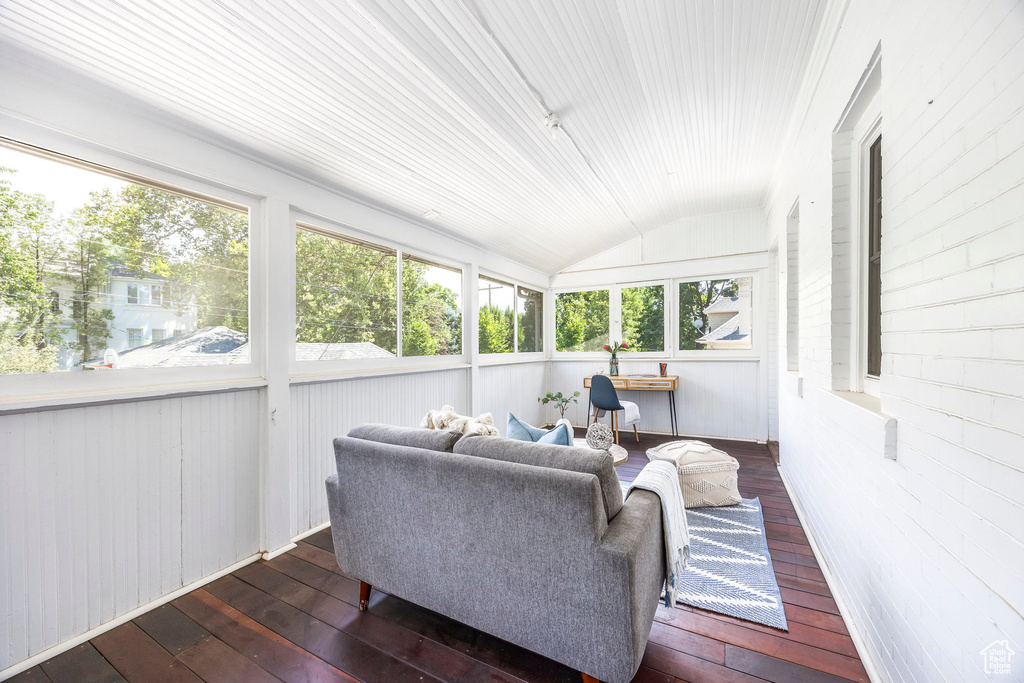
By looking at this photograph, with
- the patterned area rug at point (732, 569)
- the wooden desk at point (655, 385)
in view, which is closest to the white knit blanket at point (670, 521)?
the patterned area rug at point (732, 569)

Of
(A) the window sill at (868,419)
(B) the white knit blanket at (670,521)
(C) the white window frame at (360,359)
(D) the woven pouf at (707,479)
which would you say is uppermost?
(C) the white window frame at (360,359)

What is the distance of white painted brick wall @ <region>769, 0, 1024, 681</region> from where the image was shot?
0.86 metres

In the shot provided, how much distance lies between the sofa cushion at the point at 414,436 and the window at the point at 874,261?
80.0 inches

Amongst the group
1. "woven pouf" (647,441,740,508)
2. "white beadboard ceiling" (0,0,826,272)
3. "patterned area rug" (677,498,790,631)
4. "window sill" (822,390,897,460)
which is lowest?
"patterned area rug" (677,498,790,631)

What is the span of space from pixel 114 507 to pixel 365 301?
1.92 meters

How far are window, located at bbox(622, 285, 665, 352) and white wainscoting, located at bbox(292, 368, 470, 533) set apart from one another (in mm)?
3443

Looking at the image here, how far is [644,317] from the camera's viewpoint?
5.93 metres

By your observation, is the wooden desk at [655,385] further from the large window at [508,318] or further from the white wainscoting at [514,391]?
the large window at [508,318]

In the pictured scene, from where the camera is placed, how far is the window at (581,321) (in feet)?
20.5

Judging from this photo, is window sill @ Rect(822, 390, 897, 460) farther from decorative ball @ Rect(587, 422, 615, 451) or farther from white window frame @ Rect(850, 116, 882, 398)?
decorative ball @ Rect(587, 422, 615, 451)

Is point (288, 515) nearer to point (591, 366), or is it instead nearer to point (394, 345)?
point (394, 345)

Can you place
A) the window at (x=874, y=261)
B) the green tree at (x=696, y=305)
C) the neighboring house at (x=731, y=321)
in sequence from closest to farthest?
the window at (x=874, y=261)
the neighboring house at (x=731, y=321)
the green tree at (x=696, y=305)

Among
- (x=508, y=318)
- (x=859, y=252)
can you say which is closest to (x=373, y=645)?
(x=859, y=252)

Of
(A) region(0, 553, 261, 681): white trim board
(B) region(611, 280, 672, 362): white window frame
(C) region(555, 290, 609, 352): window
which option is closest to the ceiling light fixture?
(A) region(0, 553, 261, 681): white trim board
